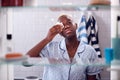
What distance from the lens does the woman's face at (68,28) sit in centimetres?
110

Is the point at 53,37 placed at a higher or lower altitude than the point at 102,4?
lower

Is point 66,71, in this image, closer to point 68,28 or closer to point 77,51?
point 77,51

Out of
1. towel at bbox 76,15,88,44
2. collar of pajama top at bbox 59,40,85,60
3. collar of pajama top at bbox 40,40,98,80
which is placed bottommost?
collar of pajama top at bbox 40,40,98,80

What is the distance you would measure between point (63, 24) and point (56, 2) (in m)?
0.13

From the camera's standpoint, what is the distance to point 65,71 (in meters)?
1.10

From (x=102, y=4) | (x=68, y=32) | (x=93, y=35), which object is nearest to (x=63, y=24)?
(x=68, y=32)

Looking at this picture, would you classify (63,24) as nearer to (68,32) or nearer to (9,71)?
(68,32)

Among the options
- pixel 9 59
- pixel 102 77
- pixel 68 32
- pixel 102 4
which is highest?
pixel 102 4

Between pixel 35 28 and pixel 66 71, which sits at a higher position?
pixel 35 28

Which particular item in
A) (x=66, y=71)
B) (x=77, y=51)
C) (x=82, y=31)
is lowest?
(x=66, y=71)

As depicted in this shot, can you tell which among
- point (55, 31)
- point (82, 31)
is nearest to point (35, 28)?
point (55, 31)

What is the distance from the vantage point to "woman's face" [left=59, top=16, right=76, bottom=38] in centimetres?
110

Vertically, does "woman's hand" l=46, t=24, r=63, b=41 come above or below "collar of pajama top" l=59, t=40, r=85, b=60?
above

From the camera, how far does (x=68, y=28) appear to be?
43.5 inches
